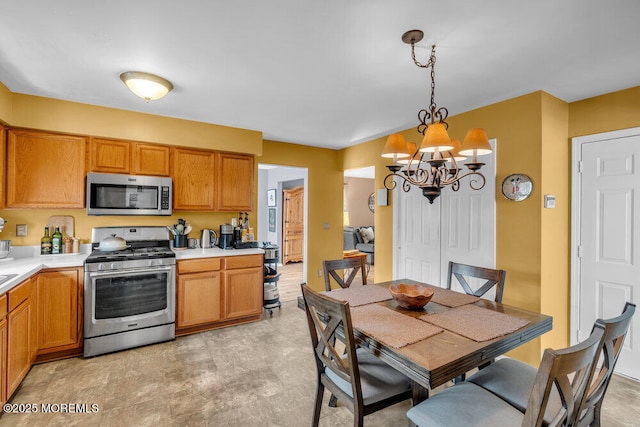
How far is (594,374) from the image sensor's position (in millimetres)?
1524

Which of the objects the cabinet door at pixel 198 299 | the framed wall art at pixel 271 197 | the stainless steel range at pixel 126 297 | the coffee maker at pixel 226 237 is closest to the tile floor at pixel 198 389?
the stainless steel range at pixel 126 297

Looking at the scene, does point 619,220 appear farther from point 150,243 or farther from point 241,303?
point 150,243

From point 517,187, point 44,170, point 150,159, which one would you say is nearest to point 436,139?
point 517,187

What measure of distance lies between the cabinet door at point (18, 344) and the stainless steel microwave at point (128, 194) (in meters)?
1.08

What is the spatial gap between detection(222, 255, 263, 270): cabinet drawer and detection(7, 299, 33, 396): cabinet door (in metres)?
1.65

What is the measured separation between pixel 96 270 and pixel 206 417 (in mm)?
1715

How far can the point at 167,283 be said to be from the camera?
316cm

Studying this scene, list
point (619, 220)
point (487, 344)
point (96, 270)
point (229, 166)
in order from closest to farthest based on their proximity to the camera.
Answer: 1. point (487, 344)
2. point (619, 220)
3. point (96, 270)
4. point (229, 166)

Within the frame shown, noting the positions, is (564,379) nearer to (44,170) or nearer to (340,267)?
(340,267)

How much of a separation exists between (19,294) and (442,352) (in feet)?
9.31

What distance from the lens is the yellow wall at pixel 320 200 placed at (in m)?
4.85

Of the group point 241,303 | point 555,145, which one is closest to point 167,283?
point 241,303

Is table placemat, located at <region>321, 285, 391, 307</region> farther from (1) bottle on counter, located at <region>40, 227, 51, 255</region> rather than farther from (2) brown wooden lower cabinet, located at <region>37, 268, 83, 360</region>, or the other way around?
(1) bottle on counter, located at <region>40, 227, 51, 255</region>

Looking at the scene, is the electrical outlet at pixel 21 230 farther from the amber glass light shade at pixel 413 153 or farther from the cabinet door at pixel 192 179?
the amber glass light shade at pixel 413 153
